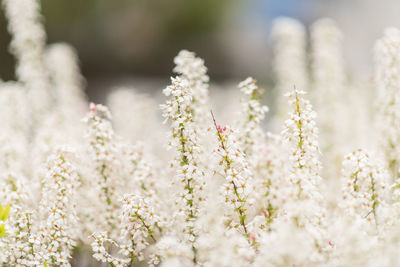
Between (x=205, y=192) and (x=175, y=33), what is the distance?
1674 centimetres

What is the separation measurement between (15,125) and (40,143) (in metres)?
1.72

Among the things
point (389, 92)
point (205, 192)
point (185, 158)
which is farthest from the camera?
point (389, 92)

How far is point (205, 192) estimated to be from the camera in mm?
4746

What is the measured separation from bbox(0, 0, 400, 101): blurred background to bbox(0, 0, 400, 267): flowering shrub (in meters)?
13.1

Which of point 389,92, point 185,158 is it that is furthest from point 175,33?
point 185,158

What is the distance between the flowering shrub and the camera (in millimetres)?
3855

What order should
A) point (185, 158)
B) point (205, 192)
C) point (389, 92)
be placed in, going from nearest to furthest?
point (185, 158) < point (205, 192) < point (389, 92)

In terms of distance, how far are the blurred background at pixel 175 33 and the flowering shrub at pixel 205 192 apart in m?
13.1

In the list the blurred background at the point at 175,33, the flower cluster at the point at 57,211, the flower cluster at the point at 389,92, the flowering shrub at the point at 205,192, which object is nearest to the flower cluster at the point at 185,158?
the flowering shrub at the point at 205,192

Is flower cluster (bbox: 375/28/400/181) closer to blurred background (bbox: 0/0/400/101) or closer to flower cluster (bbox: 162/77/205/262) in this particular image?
flower cluster (bbox: 162/77/205/262)

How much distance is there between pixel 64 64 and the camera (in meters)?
9.59

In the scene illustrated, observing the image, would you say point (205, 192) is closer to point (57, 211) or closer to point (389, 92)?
point (57, 211)

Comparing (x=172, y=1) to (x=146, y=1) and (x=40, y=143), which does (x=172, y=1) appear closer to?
(x=146, y=1)

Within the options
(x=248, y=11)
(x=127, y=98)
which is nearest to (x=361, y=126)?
(x=127, y=98)
